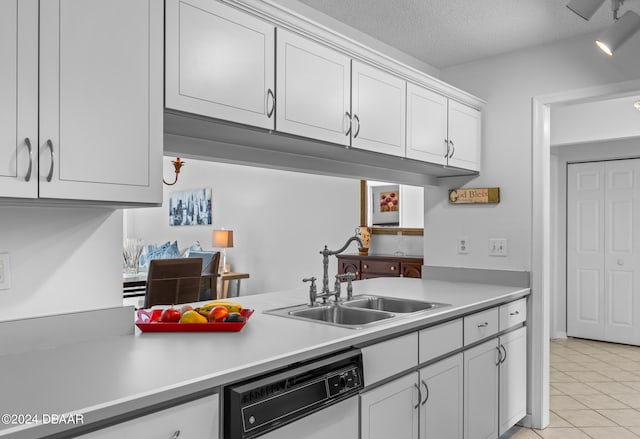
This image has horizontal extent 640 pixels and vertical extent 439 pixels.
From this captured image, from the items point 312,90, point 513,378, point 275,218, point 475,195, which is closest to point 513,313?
point 513,378

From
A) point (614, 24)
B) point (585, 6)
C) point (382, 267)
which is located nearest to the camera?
point (585, 6)

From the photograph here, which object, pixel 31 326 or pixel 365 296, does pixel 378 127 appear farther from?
pixel 31 326

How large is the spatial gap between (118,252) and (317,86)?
107cm

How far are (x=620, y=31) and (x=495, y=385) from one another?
1870mm

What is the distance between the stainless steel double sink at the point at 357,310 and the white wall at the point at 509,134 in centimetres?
104

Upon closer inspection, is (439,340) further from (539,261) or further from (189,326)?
(539,261)

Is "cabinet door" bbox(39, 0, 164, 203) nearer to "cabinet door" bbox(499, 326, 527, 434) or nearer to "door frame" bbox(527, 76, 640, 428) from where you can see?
"cabinet door" bbox(499, 326, 527, 434)

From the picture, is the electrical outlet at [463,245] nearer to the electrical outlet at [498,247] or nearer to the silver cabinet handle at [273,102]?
the electrical outlet at [498,247]

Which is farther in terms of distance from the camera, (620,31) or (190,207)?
(190,207)

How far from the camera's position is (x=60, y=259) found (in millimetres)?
1604

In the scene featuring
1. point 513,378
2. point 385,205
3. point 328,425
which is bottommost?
point 513,378

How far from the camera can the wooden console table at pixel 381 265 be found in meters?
4.44

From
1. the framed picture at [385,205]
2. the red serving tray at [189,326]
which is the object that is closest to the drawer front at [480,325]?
the red serving tray at [189,326]

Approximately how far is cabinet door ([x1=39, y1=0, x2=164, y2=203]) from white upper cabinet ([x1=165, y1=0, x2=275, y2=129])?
0.08m
